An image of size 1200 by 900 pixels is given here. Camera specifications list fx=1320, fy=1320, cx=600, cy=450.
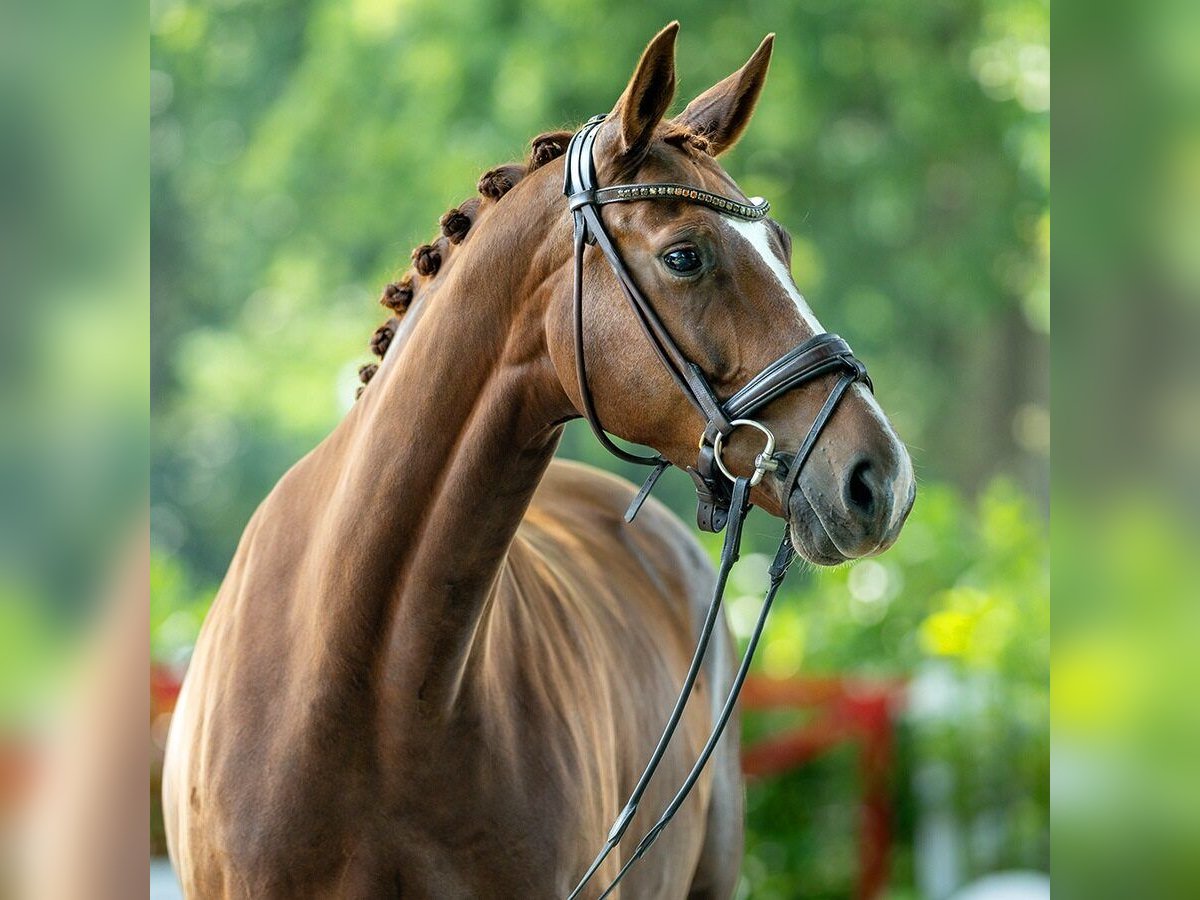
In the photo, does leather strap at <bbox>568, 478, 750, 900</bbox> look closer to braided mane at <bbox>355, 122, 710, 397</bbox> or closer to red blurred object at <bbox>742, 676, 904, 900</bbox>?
braided mane at <bbox>355, 122, 710, 397</bbox>

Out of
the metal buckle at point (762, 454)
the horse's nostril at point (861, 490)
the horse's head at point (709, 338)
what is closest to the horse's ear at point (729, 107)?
the horse's head at point (709, 338)

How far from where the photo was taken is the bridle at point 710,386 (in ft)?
5.89

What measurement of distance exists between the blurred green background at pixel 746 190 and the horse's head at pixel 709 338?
188 inches

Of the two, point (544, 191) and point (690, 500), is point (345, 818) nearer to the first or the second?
point (544, 191)

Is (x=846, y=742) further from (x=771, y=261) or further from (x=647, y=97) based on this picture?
(x=647, y=97)

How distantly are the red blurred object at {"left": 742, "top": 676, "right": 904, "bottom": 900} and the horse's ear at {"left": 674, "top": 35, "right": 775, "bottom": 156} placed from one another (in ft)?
13.0

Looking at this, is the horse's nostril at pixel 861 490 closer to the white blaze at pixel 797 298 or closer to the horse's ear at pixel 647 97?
the white blaze at pixel 797 298

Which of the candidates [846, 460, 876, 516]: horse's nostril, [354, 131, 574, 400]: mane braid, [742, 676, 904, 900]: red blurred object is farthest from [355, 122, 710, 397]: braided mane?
[742, 676, 904, 900]: red blurred object

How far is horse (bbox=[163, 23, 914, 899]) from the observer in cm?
188

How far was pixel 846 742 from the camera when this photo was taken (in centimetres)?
593

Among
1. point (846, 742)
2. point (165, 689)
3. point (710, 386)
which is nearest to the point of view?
point (710, 386)

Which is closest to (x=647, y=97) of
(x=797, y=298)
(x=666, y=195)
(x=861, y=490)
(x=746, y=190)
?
(x=666, y=195)

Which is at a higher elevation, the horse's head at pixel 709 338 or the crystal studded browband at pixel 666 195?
the crystal studded browband at pixel 666 195

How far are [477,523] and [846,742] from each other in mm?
4294
